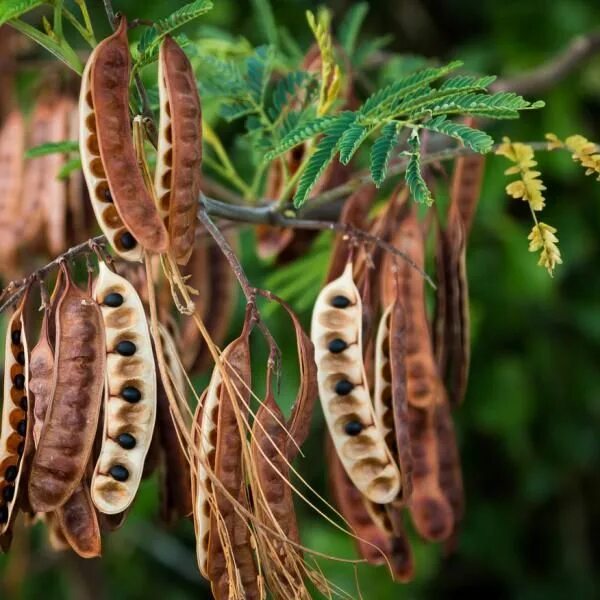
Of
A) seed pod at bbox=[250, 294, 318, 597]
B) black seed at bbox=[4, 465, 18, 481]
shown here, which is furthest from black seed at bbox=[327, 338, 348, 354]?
black seed at bbox=[4, 465, 18, 481]

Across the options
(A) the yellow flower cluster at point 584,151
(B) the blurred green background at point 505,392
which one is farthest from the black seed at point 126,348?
(B) the blurred green background at point 505,392

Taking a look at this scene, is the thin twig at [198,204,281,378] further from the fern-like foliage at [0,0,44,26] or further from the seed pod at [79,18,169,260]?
the fern-like foliage at [0,0,44,26]

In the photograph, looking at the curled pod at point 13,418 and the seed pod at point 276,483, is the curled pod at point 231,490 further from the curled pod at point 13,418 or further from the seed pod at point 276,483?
the curled pod at point 13,418

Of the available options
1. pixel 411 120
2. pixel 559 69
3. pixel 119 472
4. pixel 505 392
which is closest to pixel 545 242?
pixel 411 120

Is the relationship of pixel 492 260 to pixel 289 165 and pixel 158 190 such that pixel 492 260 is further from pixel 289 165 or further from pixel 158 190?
pixel 158 190

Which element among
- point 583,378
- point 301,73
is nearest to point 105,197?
point 301,73

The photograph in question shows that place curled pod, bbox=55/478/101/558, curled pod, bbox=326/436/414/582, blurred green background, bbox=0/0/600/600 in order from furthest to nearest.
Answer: blurred green background, bbox=0/0/600/600
curled pod, bbox=326/436/414/582
curled pod, bbox=55/478/101/558
